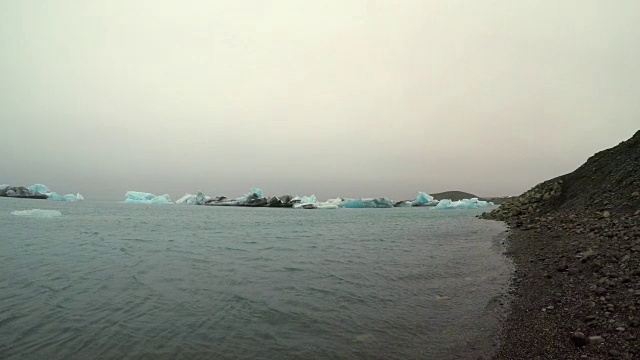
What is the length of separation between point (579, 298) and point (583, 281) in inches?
47.8

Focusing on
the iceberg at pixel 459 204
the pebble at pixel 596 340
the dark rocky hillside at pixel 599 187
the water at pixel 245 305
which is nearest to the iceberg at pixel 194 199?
the iceberg at pixel 459 204

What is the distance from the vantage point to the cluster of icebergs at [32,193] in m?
101

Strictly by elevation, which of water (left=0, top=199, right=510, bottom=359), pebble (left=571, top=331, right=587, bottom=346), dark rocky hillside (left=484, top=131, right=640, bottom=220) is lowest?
water (left=0, top=199, right=510, bottom=359)

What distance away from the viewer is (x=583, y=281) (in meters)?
7.61

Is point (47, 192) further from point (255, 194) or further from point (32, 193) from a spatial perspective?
point (255, 194)

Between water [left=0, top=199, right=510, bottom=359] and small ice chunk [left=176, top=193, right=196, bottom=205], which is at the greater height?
small ice chunk [left=176, top=193, right=196, bottom=205]

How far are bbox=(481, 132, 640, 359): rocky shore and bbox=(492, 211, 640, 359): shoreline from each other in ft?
0.04

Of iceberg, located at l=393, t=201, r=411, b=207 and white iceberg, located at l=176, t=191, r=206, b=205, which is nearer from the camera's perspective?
white iceberg, located at l=176, t=191, r=206, b=205

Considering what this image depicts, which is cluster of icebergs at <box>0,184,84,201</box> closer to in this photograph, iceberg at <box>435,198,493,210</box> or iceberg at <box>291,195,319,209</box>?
iceberg at <box>291,195,319,209</box>

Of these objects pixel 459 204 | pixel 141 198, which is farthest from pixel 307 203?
pixel 141 198

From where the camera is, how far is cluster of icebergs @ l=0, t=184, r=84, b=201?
10081 cm

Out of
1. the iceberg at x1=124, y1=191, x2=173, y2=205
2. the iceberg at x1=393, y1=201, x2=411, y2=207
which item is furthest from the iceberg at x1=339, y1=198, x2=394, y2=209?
the iceberg at x1=124, y1=191, x2=173, y2=205

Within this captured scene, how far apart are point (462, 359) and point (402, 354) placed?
0.87m

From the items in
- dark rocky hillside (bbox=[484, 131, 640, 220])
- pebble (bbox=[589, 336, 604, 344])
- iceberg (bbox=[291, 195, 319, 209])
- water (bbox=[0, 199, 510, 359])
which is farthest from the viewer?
iceberg (bbox=[291, 195, 319, 209])
